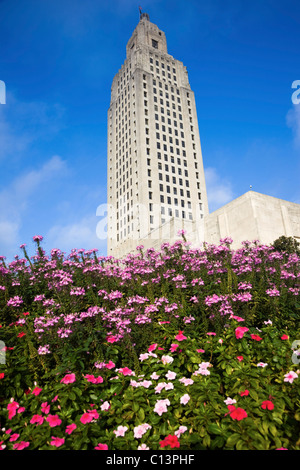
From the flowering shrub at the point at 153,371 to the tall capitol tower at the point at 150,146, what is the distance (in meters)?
40.6

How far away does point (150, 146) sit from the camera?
5181 centimetres

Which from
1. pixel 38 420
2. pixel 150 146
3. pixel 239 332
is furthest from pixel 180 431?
pixel 150 146

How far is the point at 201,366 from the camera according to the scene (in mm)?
3232

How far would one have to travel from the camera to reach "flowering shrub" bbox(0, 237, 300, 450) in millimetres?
2537

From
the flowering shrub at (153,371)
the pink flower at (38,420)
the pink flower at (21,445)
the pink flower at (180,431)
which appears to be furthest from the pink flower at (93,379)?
the pink flower at (180,431)

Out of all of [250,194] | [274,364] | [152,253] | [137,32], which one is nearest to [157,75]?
[137,32]

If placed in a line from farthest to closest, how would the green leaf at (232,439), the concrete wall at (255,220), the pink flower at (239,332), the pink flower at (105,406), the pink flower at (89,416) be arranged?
the concrete wall at (255,220) → the pink flower at (239,332) → the pink flower at (105,406) → the pink flower at (89,416) → the green leaf at (232,439)

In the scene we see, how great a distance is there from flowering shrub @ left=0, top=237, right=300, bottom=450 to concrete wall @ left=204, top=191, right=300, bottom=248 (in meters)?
18.6

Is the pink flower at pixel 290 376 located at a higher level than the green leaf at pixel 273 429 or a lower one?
higher

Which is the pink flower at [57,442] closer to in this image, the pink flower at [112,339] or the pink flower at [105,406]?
the pink flower at [105,406]

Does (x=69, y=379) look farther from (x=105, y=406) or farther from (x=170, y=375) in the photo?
(x=170, y=375)

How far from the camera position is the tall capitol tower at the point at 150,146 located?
4944 centimetres

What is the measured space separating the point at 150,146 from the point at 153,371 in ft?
169

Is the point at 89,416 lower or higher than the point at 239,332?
lower
